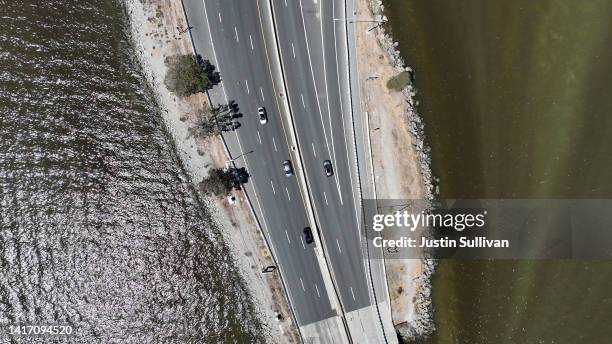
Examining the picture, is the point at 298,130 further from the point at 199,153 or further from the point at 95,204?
the point at 95,204

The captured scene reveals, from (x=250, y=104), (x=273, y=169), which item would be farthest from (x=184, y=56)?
(x=273, y=169)

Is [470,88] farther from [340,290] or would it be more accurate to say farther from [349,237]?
[340,290]

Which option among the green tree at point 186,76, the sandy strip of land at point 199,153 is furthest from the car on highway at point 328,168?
the green tree at point 186,76

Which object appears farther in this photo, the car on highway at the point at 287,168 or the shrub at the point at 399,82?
the car on highway at the point at 287,168

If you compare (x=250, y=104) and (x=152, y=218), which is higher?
(x=250, y=104)

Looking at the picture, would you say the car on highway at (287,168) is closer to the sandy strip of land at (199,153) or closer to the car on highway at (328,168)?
the car on highway at (328,168)

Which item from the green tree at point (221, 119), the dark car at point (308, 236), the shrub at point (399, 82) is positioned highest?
the green tree at point (221, 119)
